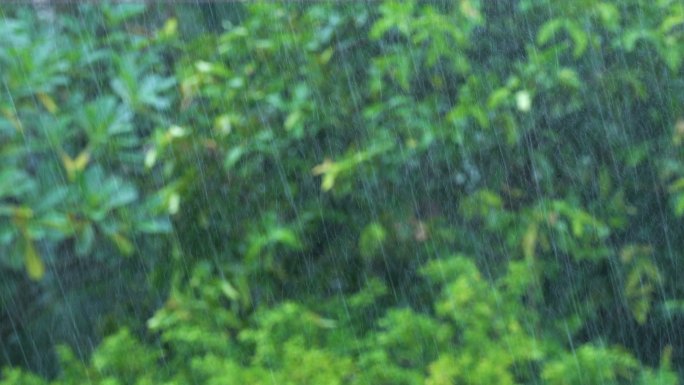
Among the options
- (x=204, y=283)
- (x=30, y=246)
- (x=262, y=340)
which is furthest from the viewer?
(x=204, y=283)

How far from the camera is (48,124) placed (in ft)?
12.6

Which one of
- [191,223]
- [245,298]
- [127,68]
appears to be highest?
[127,68]

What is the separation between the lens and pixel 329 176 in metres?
3.83

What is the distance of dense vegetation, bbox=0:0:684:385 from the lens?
3.75 meters

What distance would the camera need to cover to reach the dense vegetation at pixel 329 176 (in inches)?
148

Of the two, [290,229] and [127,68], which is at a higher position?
[127,68]

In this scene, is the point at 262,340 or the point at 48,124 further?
the point at 48,124

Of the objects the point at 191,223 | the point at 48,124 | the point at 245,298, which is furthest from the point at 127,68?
the point at 245,298

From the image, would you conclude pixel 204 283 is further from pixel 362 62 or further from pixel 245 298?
pixel 362 62

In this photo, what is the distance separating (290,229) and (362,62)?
66 centimetres

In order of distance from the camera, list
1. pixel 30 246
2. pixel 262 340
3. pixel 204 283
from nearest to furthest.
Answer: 1. pixel 262 340
2. pixel 30 246
3. pixel 204 283

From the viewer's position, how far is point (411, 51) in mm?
3906

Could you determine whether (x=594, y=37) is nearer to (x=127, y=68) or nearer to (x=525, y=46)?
(x=525, y=46)

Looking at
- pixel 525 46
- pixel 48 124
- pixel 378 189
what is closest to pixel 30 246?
pixel 48 124
